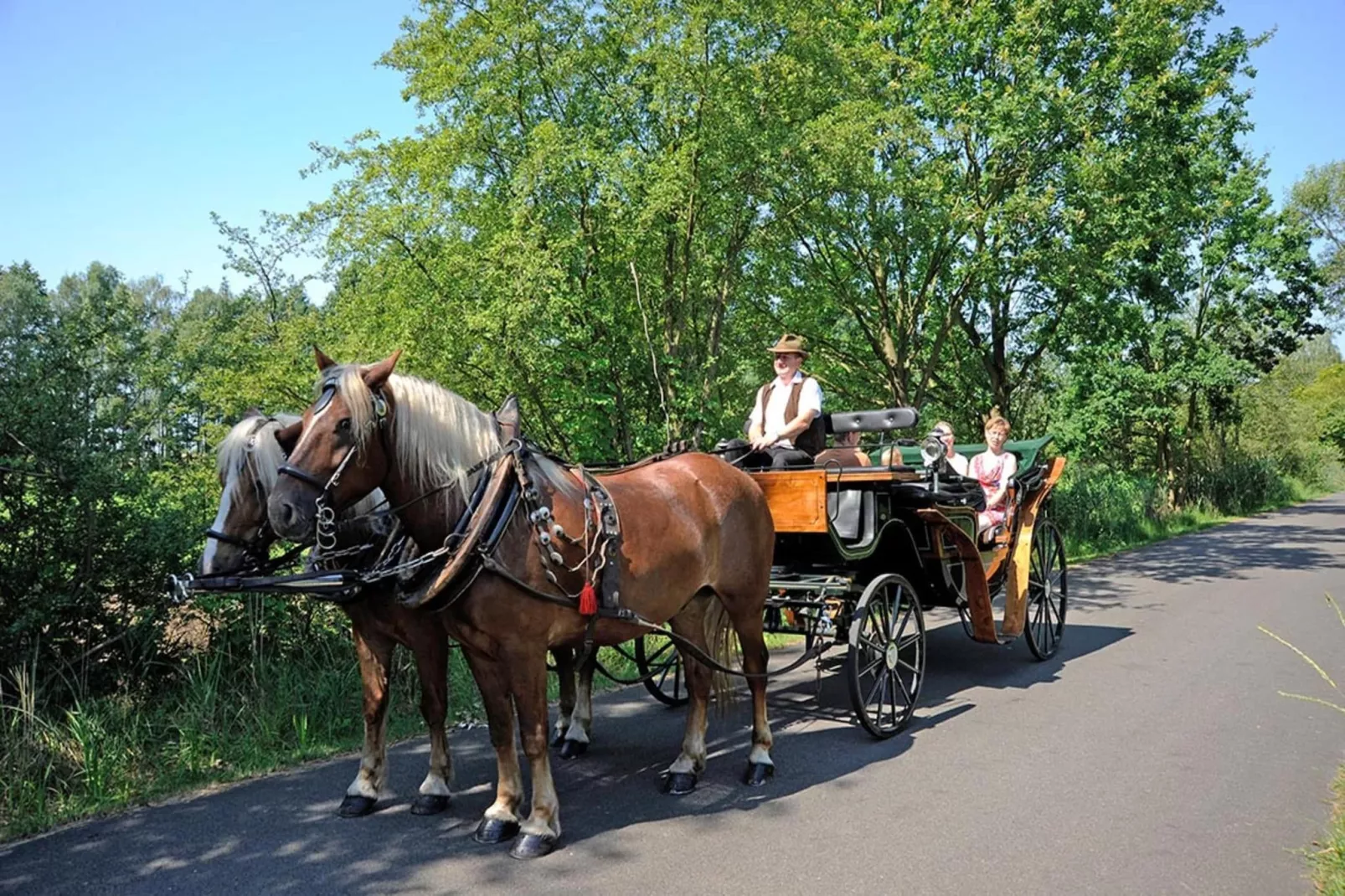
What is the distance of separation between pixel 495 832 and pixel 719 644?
1.84 meters

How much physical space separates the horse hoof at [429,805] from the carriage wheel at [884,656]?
2323 mm

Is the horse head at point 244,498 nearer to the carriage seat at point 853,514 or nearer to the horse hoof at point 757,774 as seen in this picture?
the horse hoof at point 757,774

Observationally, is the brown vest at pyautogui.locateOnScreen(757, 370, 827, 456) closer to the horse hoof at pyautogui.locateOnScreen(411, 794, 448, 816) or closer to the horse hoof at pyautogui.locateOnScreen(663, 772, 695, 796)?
the horse hoof at pyautogui.locateOnScreen(663, 772, 695, 796)

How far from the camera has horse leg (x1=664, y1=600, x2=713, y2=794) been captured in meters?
4.61

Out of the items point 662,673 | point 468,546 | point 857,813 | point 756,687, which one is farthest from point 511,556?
point 662,673

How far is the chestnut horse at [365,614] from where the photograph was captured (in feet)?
12.7

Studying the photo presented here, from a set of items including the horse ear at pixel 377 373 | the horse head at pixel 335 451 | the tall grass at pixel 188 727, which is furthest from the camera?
the tall grass at pixel 188 727

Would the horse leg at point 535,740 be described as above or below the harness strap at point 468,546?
below

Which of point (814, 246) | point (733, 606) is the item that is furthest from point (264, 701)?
point (814, 246)

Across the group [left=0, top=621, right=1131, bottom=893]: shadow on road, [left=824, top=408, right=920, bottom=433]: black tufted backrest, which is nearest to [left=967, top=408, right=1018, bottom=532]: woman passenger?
[left=824, top=408, right=920, bottom=433]: black tufted backrest

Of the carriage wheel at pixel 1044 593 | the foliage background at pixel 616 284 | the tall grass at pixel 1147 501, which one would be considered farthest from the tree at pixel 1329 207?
the carriage wheel at pixel 1044 593

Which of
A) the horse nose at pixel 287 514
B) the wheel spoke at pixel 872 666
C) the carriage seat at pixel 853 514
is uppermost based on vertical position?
the horse nose at pixel 287 514

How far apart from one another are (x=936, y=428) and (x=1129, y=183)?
1048 cm

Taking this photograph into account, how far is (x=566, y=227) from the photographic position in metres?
12.0
